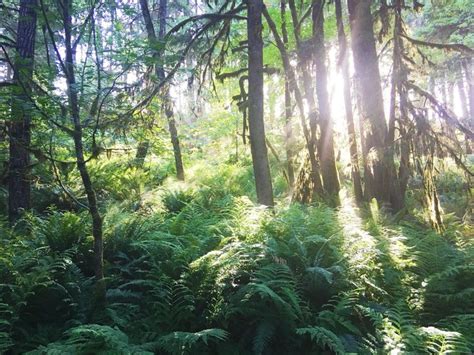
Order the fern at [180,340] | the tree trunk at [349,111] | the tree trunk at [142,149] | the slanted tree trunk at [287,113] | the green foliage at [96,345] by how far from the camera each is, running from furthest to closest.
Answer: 1. the slanted tree trunk at [287,113]
2. the tree trunk at [349,111]
3. the tree trunk at [142,149]
4. the fern at [180,340]
5. the green foliage at [96,345]

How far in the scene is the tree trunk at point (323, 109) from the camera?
6426 millimetres

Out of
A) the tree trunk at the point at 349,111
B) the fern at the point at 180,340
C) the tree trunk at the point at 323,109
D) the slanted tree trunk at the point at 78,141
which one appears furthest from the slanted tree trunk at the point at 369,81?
the slanted tree trunk at the point at 78,141

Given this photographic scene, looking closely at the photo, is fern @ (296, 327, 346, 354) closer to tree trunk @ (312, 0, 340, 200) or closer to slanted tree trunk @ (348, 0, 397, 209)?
slanted tree trunk @ (348, 0, 397, 209)

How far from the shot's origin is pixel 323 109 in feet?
21.6

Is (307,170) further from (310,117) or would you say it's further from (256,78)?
(256,78)

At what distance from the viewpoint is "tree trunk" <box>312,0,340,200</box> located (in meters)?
6.43

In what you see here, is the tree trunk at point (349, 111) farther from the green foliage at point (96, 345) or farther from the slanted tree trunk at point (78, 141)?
the green foliage at point (96, 345)

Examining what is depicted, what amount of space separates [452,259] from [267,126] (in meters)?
9.99

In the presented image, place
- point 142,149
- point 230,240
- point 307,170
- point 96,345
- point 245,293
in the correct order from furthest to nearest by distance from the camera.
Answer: point 307,170, point 142,149, point 230,240, point 245,293, point 96,345

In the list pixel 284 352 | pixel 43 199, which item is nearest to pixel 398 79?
pixel 284 352

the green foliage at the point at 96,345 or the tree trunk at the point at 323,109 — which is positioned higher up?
the tree trunk at the point at 323,109

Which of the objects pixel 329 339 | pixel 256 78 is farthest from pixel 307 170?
pixel 329 339

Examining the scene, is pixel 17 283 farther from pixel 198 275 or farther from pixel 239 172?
pixel 239 172

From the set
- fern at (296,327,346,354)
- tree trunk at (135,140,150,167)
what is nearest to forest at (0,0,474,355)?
fern at (296,327,346,354)
